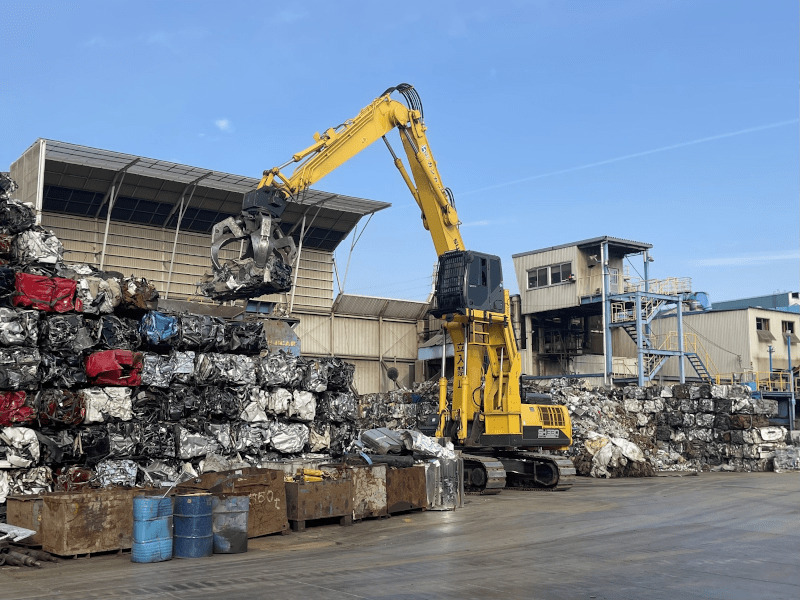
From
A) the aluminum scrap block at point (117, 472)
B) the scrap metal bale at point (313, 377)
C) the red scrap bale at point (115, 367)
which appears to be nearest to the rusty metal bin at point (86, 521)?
the aluminum scrap block at point (117, 472)

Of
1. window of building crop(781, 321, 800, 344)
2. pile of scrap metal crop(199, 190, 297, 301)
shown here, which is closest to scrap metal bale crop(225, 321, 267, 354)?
pile of scrap metal crop(199, 190, 297, 301)

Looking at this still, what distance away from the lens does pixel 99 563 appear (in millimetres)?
11078

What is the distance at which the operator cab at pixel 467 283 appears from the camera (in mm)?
21859

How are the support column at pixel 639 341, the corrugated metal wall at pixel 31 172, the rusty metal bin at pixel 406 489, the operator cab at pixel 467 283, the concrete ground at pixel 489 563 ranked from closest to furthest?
the concrete ground at pixel 489 563, the rusty metal bin at pixel 406 489, the operator cab at pixel 467 283, the corrugated metal wall at pixel 31 172, the support column at pixel 639 341

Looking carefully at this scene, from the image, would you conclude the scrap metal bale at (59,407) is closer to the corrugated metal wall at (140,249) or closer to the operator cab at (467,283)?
the operator cab at (467,283)

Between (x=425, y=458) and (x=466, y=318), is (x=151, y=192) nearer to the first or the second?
(x=466, y=318)

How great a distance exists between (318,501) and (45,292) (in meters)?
6.38

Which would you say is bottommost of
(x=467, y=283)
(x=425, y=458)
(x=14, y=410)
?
(x=425, y=458)

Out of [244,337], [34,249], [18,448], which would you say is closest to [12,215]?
[34,249]

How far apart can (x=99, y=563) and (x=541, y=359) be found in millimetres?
38425

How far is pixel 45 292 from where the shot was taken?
48.9 feet

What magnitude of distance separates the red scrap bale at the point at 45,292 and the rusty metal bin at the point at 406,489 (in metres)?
7.01

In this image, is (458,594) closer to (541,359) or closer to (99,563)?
(99,563)

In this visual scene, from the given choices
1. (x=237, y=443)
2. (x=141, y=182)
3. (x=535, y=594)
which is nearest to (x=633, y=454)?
(x=237, y=443)
